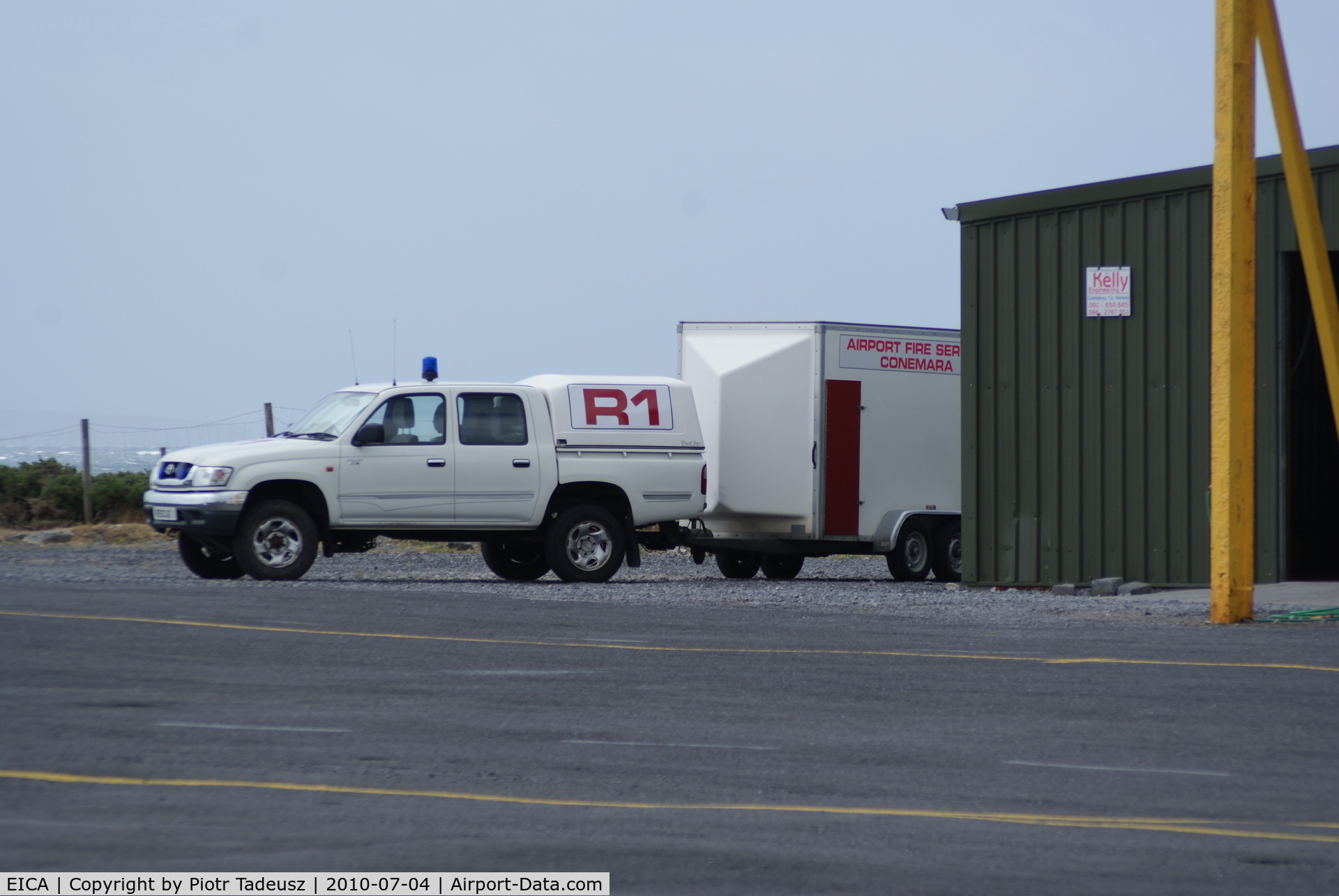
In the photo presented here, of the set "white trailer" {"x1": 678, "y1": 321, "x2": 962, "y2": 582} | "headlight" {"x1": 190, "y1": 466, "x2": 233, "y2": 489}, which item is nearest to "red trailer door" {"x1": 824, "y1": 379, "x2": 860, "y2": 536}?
"white trailer" {"x1": 678, "y1": 321, "x2": 962, "y2": 582}

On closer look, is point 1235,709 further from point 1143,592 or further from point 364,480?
point 364,480

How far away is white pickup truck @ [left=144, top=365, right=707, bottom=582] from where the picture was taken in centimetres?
1492

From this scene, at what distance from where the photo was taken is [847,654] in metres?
9.25

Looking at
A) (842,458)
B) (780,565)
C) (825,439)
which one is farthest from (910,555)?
(825,439)

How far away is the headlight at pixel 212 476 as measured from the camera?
1473cm

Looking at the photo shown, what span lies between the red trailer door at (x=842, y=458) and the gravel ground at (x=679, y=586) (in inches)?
29.4

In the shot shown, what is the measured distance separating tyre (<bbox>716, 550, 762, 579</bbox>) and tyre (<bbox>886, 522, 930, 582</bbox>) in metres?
1.93

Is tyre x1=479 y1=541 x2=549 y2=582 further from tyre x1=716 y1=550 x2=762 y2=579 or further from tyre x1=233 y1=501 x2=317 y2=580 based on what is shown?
tyre x1=716 y1=550 x2=762 y2=579

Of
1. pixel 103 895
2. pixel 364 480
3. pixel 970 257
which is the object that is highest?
pixel 970 257

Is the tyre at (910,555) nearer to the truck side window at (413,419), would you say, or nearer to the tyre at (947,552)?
the tyre at (947,552)

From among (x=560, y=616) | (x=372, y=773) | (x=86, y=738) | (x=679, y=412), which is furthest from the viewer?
(x=679, y=412)

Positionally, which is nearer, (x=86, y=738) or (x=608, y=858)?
(x=608, y=858)

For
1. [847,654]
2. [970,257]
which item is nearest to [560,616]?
[847,654]

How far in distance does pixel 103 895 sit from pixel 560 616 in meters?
7.43
